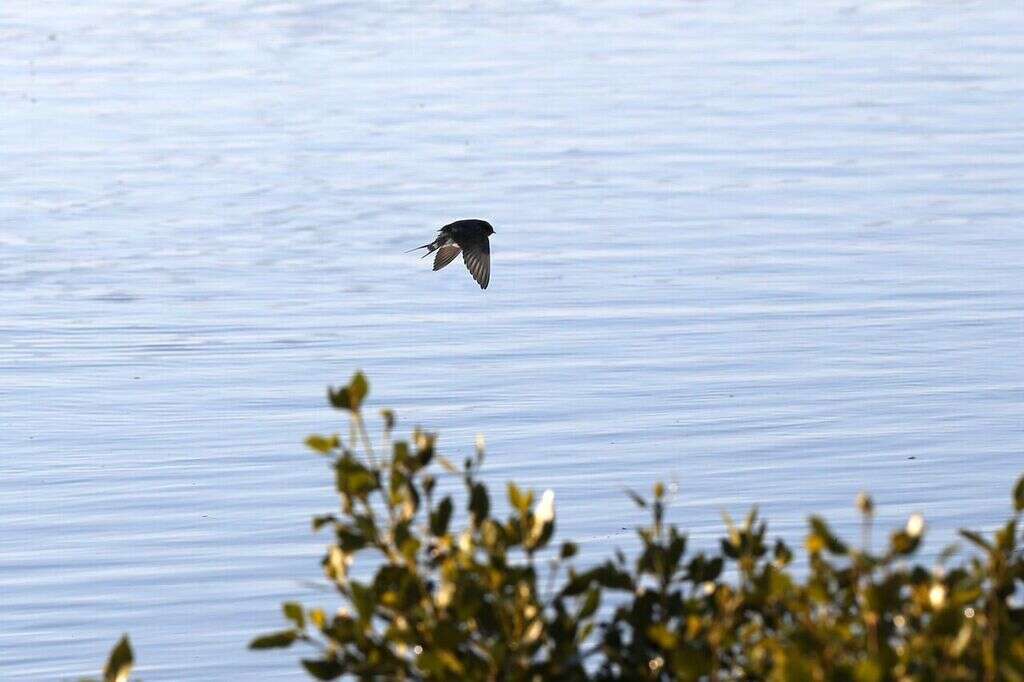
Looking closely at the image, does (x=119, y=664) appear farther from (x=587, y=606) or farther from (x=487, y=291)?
(x=487, y=291)

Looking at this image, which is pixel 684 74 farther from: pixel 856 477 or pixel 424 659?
pixel 424 659

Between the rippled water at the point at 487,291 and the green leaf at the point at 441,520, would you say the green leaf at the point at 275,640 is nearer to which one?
the green leaf at the point at 441,520

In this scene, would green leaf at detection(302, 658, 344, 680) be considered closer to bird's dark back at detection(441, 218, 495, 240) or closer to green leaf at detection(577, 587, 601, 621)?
green leaf at detection(577, 587, 601, 621)

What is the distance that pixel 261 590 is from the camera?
8.59m

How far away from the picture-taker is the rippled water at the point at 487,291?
959 cm

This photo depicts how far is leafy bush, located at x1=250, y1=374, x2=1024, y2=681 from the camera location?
10.9 ft

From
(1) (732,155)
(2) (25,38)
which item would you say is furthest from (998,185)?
(2) (25,38)

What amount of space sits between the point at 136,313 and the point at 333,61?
11.0 metres

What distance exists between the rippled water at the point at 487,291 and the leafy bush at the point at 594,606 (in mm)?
4027

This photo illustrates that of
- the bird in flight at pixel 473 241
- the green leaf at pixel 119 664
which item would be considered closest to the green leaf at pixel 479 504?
the green leaf at pixel 119 664

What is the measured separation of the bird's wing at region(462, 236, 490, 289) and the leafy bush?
857cm

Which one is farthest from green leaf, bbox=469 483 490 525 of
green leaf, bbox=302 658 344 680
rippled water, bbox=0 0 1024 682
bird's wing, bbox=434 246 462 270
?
bird's wing, bbox=434 246 462 270

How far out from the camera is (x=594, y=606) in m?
3.75

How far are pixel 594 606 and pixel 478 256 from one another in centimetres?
882
